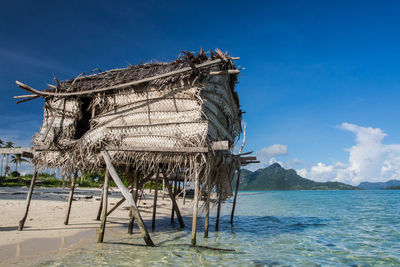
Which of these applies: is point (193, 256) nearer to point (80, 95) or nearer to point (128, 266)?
point (128, 266)

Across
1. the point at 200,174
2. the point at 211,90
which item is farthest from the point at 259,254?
the point at 211,90

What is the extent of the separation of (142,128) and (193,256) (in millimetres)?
3671

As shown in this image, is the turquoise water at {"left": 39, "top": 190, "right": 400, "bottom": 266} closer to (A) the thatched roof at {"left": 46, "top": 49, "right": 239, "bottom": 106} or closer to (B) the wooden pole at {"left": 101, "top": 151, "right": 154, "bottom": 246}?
(B) the wooden pole at {"left": 101, "top": 151, "right": 154, "bottom": 246}

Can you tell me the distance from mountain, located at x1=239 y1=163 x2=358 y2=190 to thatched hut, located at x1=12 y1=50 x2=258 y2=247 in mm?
159855

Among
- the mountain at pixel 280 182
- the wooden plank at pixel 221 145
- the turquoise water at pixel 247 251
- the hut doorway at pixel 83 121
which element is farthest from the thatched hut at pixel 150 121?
the mountain at pixel 280 182

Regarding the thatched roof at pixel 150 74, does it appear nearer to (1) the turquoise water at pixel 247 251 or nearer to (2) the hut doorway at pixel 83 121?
(2) the hut doorway at pixel 83 121

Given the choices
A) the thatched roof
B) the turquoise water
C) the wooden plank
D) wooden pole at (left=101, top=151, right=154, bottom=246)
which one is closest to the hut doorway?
the thatched roof

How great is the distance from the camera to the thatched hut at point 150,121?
7043 millimetres

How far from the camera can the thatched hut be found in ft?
23.1

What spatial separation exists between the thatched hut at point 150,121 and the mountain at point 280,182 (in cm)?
15985

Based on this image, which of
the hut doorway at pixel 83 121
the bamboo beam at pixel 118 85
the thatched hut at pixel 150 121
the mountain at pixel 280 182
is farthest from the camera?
Result: the mountain at pixel 280 182

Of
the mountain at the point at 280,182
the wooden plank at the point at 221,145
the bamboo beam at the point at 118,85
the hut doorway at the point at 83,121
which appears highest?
the bamboo beam at the point at 118,85

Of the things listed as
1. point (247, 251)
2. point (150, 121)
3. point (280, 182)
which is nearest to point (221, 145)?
point (150, 121)

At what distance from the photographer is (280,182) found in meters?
178
